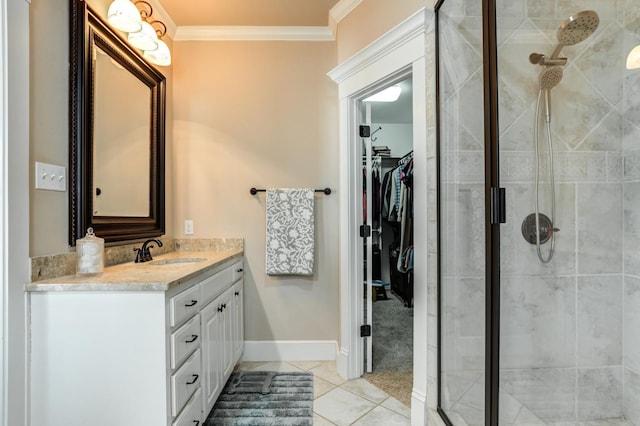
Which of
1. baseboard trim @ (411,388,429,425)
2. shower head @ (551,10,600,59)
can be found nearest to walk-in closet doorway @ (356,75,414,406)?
baseboard trim @ (411,388,429,425)

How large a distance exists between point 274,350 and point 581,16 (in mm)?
2833

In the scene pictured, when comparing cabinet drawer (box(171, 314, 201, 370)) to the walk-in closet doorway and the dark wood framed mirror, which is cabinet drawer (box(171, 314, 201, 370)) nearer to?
the dark wood framed mirror

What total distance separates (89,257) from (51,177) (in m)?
0.39

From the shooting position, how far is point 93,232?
1527mm

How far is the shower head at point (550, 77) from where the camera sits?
1.41 m

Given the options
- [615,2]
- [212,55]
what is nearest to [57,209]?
[212,55]

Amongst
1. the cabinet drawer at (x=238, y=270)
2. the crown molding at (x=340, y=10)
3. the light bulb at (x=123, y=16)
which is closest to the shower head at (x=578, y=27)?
the crown molding at (x=340, y=10)

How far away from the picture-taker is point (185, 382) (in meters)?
1.34

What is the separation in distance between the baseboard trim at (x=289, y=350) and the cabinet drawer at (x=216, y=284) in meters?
0.71

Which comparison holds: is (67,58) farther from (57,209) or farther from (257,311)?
(257,311)

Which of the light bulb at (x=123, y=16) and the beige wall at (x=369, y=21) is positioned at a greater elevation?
the beige wall at (x=369, y=21)

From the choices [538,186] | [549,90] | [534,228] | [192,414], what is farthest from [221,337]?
[549,90]

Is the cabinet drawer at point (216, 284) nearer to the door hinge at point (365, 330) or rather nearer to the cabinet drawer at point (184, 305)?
the cabinet drawer at point (184, 305)

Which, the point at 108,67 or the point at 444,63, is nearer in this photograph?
the point at 444,63
